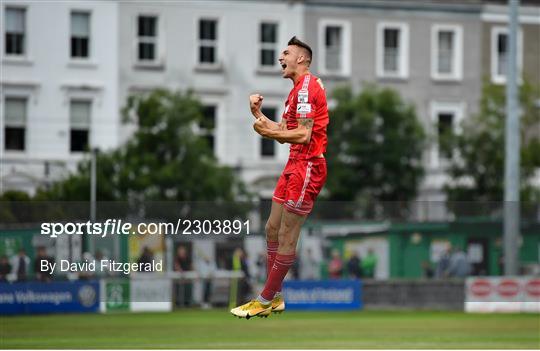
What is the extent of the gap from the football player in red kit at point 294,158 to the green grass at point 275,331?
10.2 m

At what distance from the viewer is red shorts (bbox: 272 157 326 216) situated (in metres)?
13.2

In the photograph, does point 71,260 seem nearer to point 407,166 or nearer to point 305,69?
point 305,69

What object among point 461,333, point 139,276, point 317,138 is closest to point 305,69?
point 317,138

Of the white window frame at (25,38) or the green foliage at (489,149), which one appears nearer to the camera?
the white window frame at (25,38)

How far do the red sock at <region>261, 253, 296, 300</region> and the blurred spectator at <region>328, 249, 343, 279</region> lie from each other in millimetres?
30471

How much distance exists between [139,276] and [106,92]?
24840 millimetres

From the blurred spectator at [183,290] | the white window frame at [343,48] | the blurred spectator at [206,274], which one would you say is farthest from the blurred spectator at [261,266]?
the white window frame at [343,48]

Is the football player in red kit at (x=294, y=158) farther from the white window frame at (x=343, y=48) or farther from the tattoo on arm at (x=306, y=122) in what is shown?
the white window frame at (x=343, y=48)

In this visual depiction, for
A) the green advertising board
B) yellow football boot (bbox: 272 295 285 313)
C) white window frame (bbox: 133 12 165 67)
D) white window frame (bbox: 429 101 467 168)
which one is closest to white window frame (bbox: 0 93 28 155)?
white window frame (bbox: 133 12 165 67)

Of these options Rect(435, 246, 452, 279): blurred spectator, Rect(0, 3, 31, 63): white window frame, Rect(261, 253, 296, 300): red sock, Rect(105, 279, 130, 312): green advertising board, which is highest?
Rect(0, 3, 31, 63): white window frame

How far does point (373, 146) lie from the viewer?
212 ft

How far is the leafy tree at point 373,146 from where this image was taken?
209ft

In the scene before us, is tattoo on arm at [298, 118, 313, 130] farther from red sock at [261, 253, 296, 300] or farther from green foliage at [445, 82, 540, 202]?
green foliage at [445, 82, 540, 202]

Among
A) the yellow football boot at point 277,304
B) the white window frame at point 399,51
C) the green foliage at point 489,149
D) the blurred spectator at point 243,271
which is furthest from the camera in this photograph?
the white window frame at point 399,51
